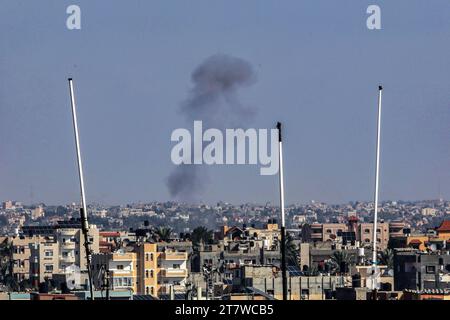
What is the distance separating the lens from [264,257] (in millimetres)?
77625

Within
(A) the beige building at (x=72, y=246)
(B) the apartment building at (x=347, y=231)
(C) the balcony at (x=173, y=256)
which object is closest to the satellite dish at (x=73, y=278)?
(C) the balcony at (x=173, y=256)

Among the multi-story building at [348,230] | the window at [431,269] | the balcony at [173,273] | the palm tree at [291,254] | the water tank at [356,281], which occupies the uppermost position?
the water tank at [356,281]

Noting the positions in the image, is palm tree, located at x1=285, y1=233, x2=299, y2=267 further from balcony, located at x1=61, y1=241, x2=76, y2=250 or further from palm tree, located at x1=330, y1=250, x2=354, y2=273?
balcony, located at x1=61, y1=241, x2=76, y2=250

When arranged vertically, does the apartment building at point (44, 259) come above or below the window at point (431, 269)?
below

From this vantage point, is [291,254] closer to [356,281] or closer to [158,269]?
→ [158,269]

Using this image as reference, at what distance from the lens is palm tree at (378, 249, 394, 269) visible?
243 ft

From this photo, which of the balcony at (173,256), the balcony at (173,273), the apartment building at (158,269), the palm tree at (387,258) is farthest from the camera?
the palm tree at (387,258)

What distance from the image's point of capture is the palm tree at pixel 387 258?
243 ft

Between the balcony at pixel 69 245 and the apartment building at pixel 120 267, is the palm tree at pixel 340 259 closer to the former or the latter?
the apartment building at pixel 120 267

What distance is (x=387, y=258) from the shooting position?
77000 mm

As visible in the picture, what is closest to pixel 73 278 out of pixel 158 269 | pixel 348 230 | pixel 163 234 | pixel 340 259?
pixel 158 269
